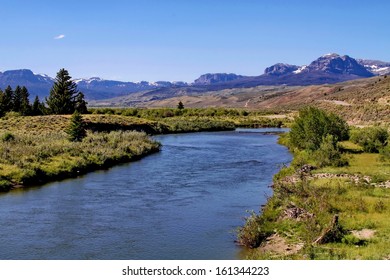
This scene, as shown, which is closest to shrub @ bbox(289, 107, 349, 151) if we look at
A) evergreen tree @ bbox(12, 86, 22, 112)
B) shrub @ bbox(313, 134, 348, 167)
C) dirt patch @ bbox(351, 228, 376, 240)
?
shrub @ bbox(313, 134, 348, 167)

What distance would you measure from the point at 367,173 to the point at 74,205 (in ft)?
71.8

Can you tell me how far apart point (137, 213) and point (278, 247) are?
1017 cm

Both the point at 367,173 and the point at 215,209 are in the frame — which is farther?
the point at 367,173

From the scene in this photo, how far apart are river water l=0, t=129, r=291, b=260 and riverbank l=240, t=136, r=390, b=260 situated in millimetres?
1907

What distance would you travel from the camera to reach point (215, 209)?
29828 mm

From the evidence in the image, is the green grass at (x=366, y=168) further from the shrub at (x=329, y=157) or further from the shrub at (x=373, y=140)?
the shrub at (x=373, y=140)

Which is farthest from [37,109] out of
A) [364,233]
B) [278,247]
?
[364,233]

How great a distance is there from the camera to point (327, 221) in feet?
75.8

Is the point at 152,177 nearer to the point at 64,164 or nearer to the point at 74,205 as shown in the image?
the point at 64,164

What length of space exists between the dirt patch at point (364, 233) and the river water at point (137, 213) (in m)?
5.49

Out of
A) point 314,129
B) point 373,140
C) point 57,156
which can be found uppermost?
point 314,129

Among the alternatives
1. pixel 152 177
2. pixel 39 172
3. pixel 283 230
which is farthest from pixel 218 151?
pixel 283 230

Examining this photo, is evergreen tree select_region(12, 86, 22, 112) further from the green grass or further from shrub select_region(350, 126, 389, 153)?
the green grass

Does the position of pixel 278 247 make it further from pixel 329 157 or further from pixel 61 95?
pixel 61 95
